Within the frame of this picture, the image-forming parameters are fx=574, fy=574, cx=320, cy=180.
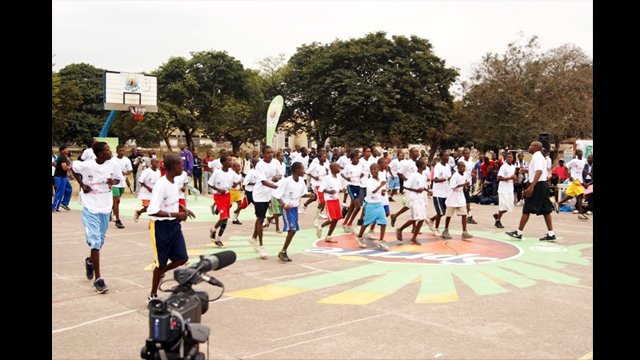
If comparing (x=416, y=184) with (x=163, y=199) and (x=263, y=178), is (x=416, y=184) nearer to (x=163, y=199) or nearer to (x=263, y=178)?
(x=263, y=178)

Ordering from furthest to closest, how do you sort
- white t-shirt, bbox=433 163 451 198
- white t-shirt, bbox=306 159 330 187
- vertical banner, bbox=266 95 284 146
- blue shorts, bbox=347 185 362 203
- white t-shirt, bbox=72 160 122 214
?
1. vertical banner, bbox=266 95 284 146
2. white t-shirt, bbox=306 159 330 187
3. blue shorts, bbox=347 185 362 203
4. white t-shirt, bbox=433 163 451 198
5. white t-shirt, bbox=72 160 122 214

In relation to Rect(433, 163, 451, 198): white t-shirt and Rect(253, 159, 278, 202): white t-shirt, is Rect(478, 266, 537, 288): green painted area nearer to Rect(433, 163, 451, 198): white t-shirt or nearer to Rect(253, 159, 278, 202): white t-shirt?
Rect(253, 159, 278, 202): white t-shirt

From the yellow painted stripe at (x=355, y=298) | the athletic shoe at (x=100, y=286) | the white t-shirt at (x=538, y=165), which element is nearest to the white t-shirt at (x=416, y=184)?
the white t-shirt at (x=538, y=165)

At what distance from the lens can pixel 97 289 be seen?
7.42 metres

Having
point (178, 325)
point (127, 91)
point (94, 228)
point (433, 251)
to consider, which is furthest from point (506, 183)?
point (127, 91)

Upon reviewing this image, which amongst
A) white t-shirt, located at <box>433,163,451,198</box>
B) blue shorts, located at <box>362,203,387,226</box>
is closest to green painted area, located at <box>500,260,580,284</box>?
blue shorts, located at <box>362,203,387,226</box>

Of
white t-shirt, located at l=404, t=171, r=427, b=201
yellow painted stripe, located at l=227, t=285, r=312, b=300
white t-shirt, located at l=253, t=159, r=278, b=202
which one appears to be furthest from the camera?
white t-shirt, located at l=404, t=171, r=427, b=201

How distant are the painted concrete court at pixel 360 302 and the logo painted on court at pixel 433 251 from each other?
0.02 metres

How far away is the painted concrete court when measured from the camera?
554cm

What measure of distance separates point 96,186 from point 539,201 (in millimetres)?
8793

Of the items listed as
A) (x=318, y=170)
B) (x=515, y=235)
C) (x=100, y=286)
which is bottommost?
(x=100, y=286)

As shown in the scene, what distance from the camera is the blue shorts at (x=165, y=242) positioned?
6.79 metres

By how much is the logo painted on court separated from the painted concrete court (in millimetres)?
22

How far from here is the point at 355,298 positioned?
7312 mm
